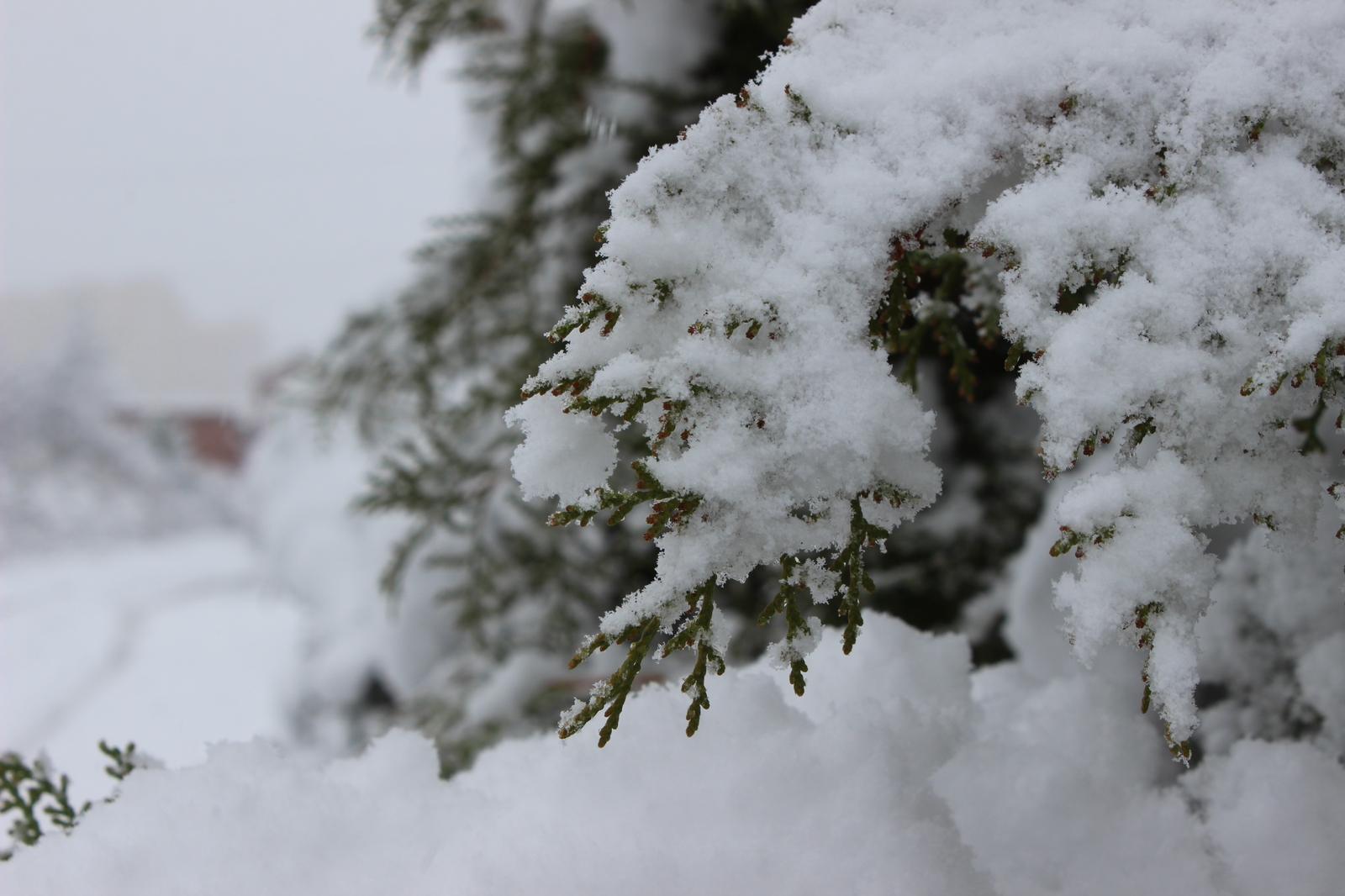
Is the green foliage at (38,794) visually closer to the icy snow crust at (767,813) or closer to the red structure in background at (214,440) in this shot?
the icy snow crust at (767,813)

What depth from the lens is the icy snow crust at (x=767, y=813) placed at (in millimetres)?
1141

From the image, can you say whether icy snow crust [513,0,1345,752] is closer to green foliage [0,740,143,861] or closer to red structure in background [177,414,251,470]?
green foliage [0,740,143,861]

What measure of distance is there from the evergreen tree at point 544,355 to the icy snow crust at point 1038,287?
1.57 meters

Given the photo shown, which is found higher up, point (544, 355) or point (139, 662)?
point (139, 662)

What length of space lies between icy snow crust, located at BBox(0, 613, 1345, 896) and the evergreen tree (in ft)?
3.99

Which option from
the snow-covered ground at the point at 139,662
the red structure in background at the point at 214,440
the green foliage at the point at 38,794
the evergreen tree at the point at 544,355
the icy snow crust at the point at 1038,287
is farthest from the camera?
the red structure in background at the point at 214,440

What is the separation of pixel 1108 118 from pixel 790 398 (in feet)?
2.04

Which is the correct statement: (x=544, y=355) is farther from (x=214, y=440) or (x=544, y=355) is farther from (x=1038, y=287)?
(x=214, y=440)

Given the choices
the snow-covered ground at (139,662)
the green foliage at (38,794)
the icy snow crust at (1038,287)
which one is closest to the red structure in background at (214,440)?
the snow-covered ground at (139,662)

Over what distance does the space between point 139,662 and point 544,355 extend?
856 cm

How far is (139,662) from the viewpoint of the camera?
8852 millimetres

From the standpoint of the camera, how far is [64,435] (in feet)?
74.7

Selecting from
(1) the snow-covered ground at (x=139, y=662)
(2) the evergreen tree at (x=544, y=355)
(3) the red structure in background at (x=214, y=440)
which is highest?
(3) the red structure in background at (x=214, y=440)

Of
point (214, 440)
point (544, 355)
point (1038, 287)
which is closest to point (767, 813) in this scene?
point (1038, 287)
